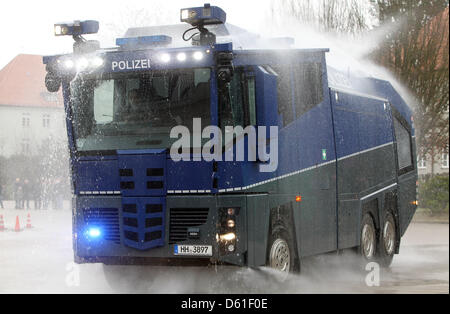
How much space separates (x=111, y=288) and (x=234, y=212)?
2.39 meters

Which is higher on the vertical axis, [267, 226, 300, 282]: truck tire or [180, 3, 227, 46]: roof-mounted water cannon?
[180, 3, 227, 46]: roof-mounted water cannon

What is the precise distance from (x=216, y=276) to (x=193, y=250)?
1.78 ft

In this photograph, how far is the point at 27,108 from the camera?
2061 cm

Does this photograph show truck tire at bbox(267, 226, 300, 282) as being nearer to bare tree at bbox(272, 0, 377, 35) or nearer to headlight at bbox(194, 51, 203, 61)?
headlight at bbox(194, 51, 203, 61)

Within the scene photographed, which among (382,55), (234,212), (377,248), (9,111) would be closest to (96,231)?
(234,212)

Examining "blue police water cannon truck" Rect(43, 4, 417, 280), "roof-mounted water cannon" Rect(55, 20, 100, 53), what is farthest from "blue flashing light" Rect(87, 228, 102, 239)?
"roof-mounted water cannon" Rect(55, 20, 100, 53)

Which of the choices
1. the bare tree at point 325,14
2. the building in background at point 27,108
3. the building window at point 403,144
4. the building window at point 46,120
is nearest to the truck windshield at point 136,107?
the building in background at point 27,108

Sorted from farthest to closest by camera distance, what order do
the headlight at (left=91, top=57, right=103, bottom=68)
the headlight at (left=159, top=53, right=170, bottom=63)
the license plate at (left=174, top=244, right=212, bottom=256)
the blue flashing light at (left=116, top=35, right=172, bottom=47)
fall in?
1. the blue flashing light at (left=116, top=35, right=172, bottom=47)
2. the headlight at (left=91, top=57, right=103, bottom=68)
3. the headlight at (left=159, top=53, right=170, bottom=63)
4. the license plate at (left=174, top=244, right=212, bottom=256)

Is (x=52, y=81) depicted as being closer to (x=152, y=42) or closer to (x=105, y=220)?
(x=152, y=42)

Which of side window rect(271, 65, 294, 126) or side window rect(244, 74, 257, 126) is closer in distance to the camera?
side window rect(244, 74, 257, 126)

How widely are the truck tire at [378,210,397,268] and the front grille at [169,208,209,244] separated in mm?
5964

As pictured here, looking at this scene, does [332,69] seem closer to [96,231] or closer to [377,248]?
[377,248]

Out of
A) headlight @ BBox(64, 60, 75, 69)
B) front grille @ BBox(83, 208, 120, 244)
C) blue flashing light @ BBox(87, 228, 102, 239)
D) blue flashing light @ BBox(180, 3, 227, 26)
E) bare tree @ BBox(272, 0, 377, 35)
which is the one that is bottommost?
blue flashing light @ BBox(87, 228, 102, 239)

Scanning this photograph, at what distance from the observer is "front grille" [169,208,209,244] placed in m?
10.1
